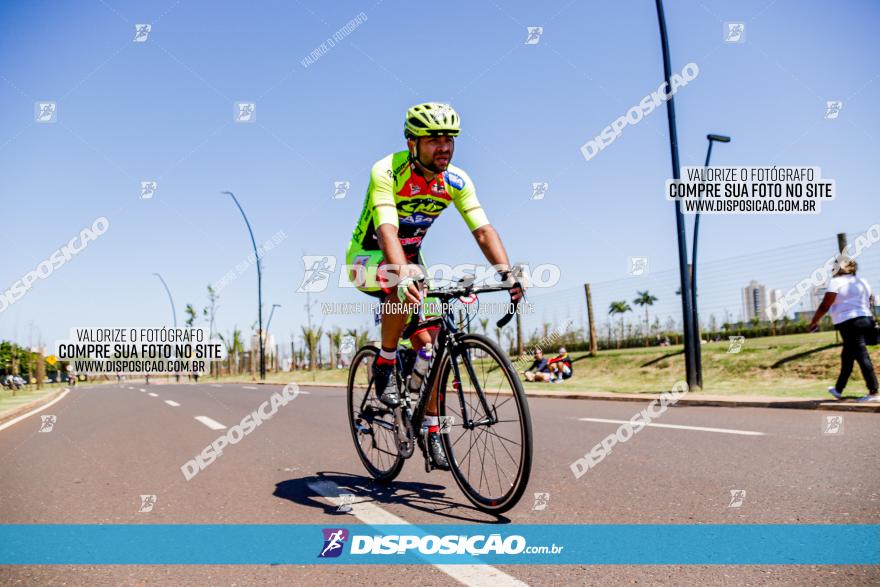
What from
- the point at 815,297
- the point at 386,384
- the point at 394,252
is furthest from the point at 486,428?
the point at 815,297

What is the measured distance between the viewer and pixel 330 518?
3.41m

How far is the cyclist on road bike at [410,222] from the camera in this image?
11.4 ft

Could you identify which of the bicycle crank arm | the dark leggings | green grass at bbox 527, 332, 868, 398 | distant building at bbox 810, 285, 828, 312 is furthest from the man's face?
distant building at bbox 810, 285, 828, 312

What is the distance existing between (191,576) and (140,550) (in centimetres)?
55

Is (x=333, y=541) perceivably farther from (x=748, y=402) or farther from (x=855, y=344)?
(x=748, y=402)

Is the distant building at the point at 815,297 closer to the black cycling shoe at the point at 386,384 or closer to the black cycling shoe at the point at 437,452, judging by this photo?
the black cycling shoe at the point at 386,384

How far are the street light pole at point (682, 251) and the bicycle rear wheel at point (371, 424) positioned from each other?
9733mm

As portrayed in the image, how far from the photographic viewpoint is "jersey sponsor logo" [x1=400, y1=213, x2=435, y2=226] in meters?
3.79

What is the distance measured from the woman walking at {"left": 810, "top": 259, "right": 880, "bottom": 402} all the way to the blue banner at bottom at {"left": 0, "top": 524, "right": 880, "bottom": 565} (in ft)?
20.8

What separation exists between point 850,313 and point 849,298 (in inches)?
8.0

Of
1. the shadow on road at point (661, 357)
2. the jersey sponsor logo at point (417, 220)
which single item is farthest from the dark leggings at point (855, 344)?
the shadow on road at point (661, 357)

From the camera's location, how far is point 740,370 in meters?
15.2

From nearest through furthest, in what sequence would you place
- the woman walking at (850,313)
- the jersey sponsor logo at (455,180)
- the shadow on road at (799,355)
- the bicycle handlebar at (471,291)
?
the bicycle handlebar at (471,291) → the jersey sponsor logo at (455,180) → the woman walking at (850,313) → the shadow on road at (799,355)

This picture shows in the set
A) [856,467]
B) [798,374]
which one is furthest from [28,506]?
[798,374]
